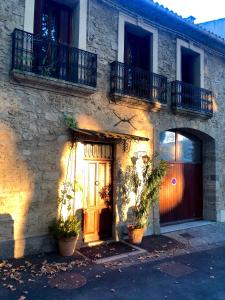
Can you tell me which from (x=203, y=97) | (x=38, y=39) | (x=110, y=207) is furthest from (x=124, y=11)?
(x=110, y=207)

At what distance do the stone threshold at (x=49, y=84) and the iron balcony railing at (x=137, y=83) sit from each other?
95 centimetres

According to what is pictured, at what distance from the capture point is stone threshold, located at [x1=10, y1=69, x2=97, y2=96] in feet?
20.1

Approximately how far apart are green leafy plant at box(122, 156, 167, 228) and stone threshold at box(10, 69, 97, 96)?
250cm

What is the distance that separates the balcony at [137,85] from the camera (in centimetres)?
780

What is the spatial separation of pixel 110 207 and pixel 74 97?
3.04m

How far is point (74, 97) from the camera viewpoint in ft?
23.4

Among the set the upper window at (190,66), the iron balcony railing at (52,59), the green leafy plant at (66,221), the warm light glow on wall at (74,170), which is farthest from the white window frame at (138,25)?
the green leafy plant at (66,221)

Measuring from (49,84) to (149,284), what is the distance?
4.63 meters

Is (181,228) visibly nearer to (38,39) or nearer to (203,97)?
(203,97)

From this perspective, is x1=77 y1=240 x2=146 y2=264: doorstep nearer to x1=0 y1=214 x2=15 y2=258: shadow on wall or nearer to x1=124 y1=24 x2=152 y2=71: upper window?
x1=0 y1=214 x2=15 y2=258: shadow on wall

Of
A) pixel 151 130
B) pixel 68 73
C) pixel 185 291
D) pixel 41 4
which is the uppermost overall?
pixel 41 4

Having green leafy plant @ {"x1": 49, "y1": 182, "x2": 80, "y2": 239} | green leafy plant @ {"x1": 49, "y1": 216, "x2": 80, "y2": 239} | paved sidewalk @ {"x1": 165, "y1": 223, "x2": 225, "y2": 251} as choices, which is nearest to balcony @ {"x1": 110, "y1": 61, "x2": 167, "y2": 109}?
green leafy plant @ {"x1": 49, "y1": 182, "x2": 80, "y2": 239}

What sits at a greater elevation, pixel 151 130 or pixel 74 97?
pixel 74 97

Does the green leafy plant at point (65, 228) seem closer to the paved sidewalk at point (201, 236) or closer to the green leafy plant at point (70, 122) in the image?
the green leafy plant at point (70, 122)
